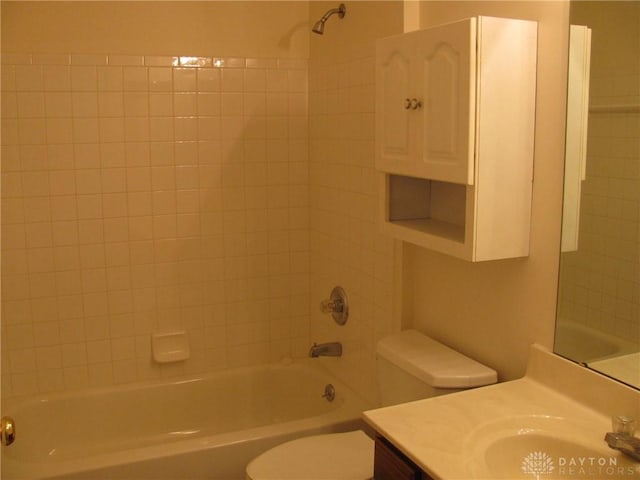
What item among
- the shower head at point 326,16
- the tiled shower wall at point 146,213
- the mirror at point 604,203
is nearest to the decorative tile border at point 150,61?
the tiled shower wall at point 146,213

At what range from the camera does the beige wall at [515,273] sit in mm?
1752

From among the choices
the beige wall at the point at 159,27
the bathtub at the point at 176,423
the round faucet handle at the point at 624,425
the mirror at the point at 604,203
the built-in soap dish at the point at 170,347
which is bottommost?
the bathtub at the point at 176,423

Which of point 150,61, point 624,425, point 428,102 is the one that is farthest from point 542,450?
point 150,61

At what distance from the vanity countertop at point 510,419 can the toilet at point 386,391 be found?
165 millimetres

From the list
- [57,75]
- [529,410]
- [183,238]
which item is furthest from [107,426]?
[529,410]

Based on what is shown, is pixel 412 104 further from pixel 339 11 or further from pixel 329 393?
pixel 329 393

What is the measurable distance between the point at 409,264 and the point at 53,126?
5.19ft

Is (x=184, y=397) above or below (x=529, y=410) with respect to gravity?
below

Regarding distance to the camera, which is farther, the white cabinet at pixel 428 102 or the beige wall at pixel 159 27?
the beige wall at pixel 159 27

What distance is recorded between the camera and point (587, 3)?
5.37 ft

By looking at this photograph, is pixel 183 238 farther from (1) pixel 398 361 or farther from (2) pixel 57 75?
(1) pixel 398 361

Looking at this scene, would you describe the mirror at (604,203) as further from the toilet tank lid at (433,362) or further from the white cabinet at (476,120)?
the toilet tank lid at (433,362)

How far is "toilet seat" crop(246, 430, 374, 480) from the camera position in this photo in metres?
2.14

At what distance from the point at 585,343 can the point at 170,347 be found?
1.93 meters
